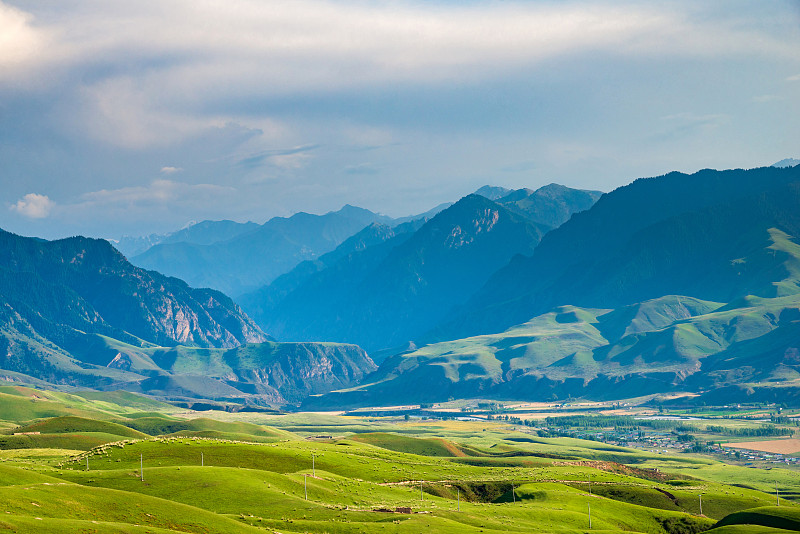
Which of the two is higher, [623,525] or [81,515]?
[81,515]

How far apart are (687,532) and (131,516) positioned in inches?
4523

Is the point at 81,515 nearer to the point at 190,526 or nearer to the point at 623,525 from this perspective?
the point at 190,526

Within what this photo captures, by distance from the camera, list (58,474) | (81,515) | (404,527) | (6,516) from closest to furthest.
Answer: (6,516) → (81,515) → (404,527) → (58,474)

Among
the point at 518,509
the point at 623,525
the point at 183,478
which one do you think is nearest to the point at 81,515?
the point at 183,478

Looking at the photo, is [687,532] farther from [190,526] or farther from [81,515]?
[81,515]

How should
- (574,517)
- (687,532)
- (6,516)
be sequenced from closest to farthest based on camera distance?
(6,516)
(574,517)
(687,532)

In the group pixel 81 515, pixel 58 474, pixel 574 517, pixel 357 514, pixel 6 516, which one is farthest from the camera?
pixel 574 517

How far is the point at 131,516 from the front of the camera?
130625 mm

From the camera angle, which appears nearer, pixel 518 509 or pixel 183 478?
pixel 183 478

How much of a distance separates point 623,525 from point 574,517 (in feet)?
48.7

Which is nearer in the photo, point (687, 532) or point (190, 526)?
point (190, 526)

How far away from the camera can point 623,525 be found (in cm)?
19138

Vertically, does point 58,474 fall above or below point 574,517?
above

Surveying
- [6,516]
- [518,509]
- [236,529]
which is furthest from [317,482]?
[6,516]
